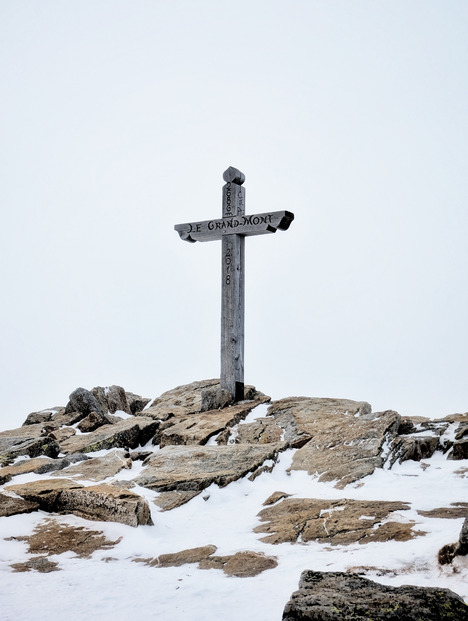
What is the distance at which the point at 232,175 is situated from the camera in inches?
441

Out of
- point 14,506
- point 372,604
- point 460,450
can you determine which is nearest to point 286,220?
point 460,450

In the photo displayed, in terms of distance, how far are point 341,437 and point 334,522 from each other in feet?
10.5

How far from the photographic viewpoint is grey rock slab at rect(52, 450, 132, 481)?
7.38 m

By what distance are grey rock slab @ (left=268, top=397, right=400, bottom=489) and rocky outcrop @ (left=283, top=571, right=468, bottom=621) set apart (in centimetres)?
347

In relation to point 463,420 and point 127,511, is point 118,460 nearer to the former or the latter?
point 127,511

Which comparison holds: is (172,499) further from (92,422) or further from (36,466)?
(92,422)

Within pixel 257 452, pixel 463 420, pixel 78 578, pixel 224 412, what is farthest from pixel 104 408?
pixel 78 578

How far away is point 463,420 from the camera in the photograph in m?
8.79

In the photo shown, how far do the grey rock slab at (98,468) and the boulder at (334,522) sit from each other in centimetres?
256

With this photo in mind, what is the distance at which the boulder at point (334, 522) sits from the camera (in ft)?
14.9

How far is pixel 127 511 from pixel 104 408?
6.96 m

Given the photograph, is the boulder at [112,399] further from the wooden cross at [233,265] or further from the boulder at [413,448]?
the boulder at [413,448]

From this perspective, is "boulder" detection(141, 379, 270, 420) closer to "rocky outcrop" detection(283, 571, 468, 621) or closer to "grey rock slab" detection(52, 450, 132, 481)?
"grey rock slab" detection(52, 450, 132, 481)

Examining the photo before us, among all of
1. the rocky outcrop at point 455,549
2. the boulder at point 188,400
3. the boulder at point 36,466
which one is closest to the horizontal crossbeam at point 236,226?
the boulder at point 188,400
